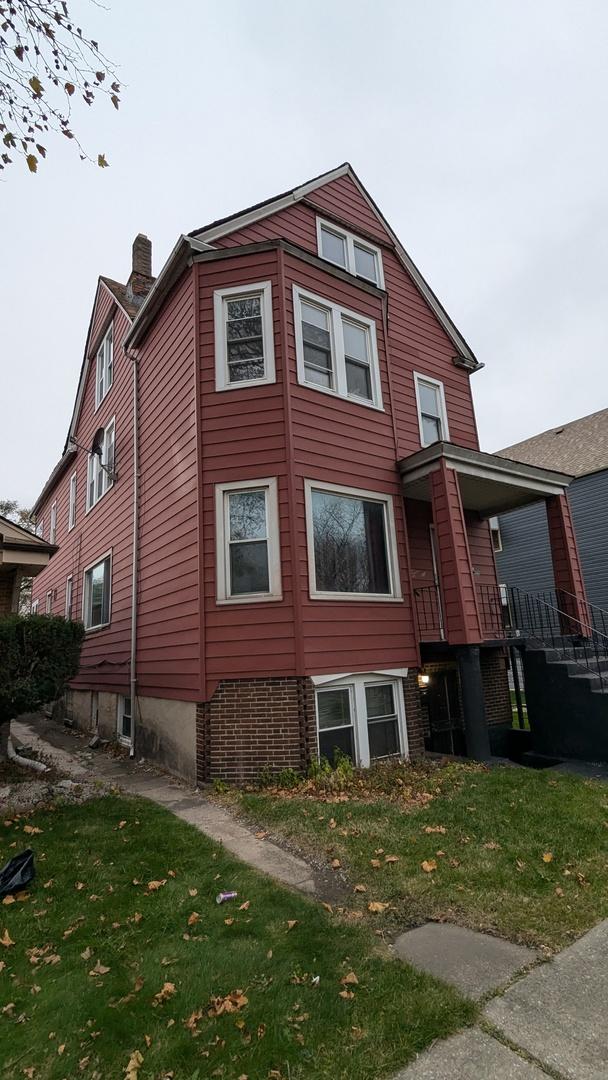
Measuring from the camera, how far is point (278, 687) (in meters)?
7.65

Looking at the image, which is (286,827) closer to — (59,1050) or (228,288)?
(59,1050)

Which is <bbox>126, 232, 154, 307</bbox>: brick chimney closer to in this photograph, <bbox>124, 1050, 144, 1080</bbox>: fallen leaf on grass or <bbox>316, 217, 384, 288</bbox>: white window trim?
<bbox>316, 217, 384, 288</bbox>: white window trim

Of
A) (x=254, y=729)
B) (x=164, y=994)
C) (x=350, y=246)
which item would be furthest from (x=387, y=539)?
(x=164, y=994)

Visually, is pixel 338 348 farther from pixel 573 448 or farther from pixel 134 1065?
pixel 573 448

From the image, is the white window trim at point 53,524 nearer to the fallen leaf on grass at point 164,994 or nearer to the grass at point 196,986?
the grass at point 196,986

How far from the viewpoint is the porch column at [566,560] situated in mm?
9898

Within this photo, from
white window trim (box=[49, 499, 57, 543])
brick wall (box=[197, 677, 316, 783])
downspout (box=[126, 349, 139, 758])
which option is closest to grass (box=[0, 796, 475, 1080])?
brick wall (box=[197, 677, 316, 783])

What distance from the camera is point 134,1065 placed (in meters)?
2.53

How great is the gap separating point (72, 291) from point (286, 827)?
98.4m

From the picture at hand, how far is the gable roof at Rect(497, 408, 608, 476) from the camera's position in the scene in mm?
19531

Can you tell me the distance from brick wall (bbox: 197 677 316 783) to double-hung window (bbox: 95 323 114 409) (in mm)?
9983

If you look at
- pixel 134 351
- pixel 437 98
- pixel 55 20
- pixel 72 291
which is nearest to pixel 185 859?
pixel 55 20

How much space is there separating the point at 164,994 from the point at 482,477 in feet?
27.4

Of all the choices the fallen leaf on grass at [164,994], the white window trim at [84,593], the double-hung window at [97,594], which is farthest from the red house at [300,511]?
the fallen leaf on grass at [164,994]
